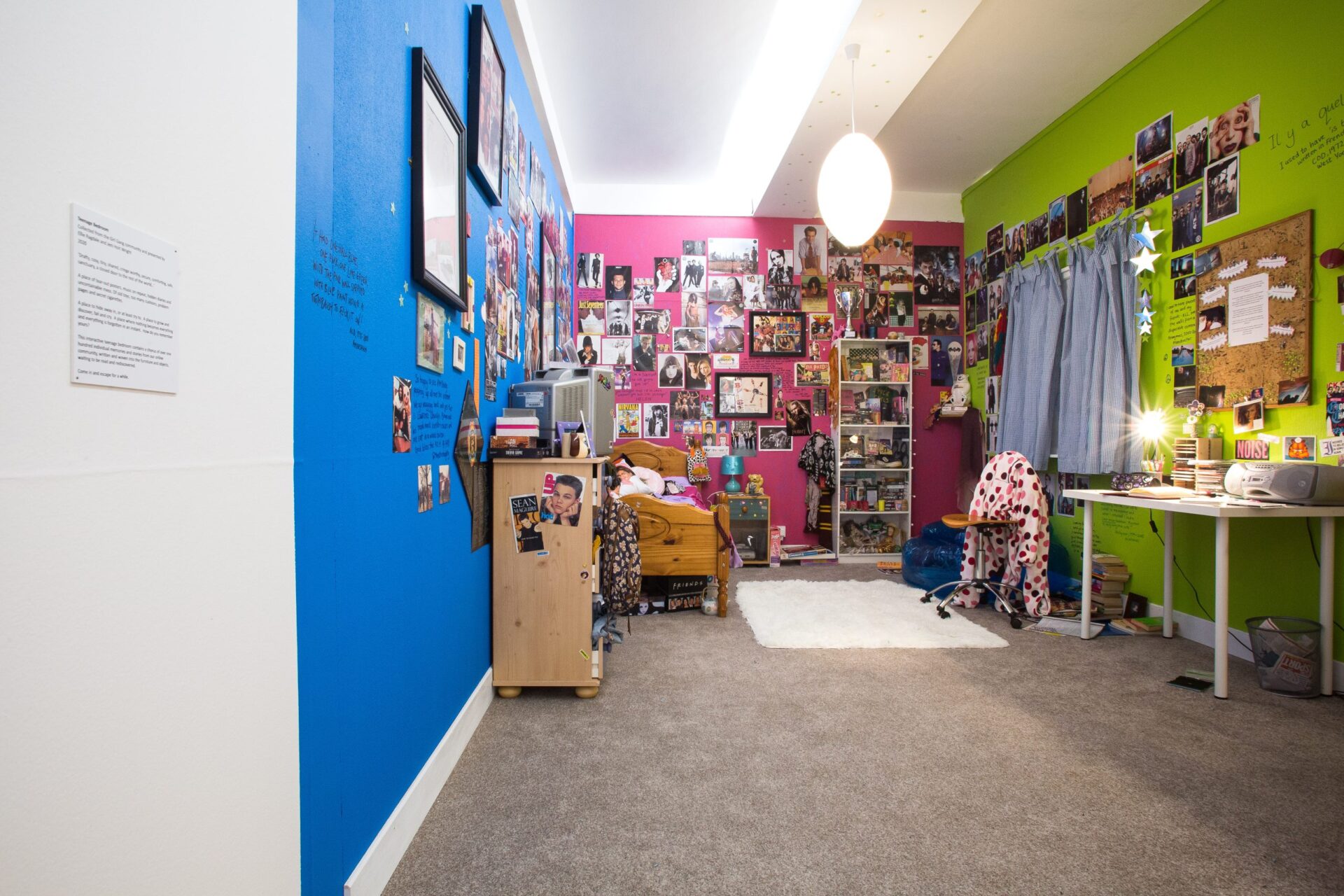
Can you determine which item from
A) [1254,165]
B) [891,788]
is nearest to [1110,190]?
[1254,165]

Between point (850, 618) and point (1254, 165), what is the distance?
292 cm

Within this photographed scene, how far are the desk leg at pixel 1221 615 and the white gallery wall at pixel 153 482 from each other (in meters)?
3.09

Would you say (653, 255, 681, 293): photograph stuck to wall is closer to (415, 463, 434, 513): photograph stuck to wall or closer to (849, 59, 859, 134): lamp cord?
(849, 59, 859, 134): lamp cord

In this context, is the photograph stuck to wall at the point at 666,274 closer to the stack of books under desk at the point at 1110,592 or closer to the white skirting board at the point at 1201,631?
the stack of books under desk at the point at 1110,592

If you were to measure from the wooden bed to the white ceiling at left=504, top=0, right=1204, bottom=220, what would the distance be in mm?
2401

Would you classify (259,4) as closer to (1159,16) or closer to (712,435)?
(1159,16)

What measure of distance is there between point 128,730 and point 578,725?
5.46 ft

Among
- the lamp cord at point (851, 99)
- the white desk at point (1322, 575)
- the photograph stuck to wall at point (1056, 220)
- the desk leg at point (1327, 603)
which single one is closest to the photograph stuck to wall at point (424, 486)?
the white desk at point (1322, 575)

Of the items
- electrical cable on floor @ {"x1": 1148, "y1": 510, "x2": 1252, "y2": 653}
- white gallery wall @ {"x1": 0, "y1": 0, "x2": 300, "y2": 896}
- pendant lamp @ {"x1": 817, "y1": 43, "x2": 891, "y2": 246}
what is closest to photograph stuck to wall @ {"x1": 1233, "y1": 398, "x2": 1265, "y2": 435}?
electrical cable on floor @ {"x1": 1148, "y1": 510, "x2": 1252, "y2": 653}

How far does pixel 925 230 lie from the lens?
18.4 ft

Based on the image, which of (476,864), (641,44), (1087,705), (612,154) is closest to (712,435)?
(612,154)

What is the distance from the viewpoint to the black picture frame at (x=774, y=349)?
5520 millimetres

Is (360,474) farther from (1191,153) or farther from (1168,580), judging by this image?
(1191,153)

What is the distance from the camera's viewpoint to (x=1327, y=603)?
2500mm
